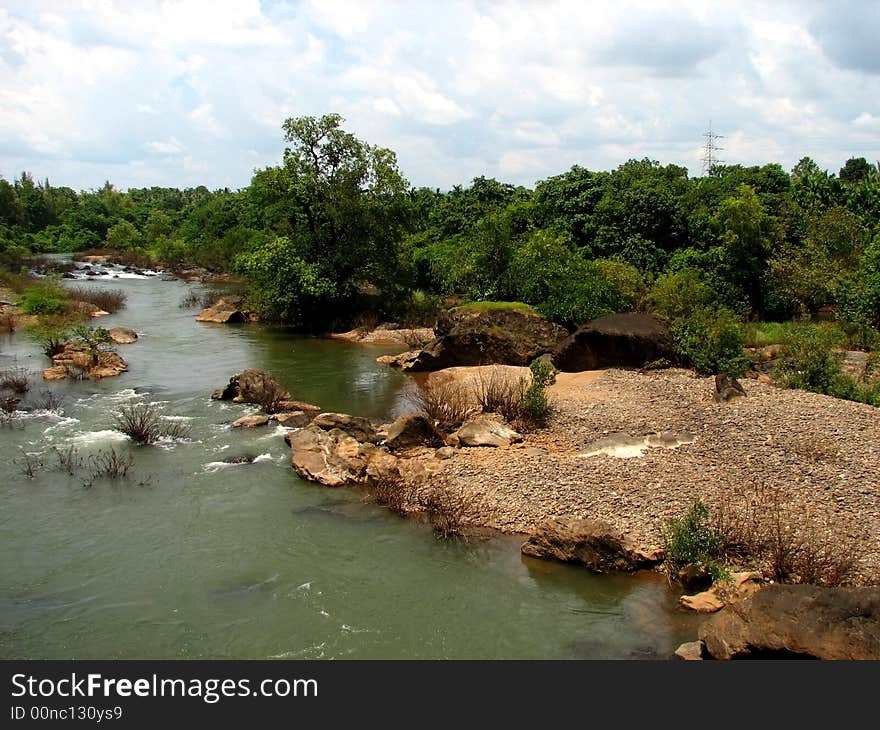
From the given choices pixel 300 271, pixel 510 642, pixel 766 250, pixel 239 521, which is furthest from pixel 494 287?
pixel 510 642

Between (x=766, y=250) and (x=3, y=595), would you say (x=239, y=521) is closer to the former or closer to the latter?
(x=3, y=595)

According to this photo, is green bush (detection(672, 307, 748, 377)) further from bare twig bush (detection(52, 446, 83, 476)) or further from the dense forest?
bare twig bush (detection(52, 446, 83, 476))

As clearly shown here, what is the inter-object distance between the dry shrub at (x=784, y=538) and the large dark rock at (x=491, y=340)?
15.0 meters

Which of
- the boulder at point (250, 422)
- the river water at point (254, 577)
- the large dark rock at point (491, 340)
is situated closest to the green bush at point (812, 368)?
the large dark rock at point (491, 340)

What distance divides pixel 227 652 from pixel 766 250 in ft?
99.1

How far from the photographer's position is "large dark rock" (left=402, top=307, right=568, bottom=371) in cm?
2838

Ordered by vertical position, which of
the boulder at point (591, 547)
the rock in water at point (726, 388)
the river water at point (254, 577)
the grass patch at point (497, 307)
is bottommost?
the river water at point (254, 577)

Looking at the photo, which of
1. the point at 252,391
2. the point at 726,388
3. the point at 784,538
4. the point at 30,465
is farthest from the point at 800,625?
the point at 252,391

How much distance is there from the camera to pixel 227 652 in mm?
10398

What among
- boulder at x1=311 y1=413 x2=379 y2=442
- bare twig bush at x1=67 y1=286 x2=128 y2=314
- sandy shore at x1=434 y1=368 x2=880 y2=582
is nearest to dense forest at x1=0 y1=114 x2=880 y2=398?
sandy shore at x1=434 y1=368 x2=880 y2=582

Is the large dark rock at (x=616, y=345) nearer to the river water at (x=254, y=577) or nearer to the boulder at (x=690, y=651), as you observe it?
the river water at (x=254, y=577)

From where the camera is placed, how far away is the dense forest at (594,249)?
96.9 feet

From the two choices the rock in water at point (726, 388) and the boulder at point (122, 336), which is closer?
the rock in water at point (726, 388)
